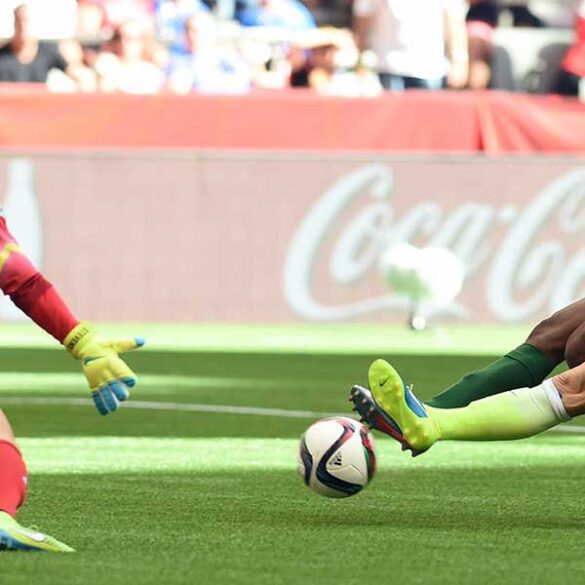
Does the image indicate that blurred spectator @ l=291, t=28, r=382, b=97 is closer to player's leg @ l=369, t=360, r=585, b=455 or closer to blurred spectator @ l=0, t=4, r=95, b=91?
blurred spectator @ l=0, t=4, r=95, b=91

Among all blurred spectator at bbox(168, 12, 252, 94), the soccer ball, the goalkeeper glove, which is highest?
the goalkeeper glove

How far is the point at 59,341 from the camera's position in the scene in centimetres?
568

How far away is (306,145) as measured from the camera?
18688mm

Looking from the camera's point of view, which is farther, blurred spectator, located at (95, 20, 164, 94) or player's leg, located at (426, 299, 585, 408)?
blurred spectator, located at (95, 20, 164, 94)

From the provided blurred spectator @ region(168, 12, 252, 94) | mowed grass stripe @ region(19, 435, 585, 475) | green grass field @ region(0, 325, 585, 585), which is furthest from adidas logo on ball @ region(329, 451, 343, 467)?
blurred spectator @ region(168, 12, 252, 94)

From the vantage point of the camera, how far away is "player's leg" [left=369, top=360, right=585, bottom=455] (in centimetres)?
655

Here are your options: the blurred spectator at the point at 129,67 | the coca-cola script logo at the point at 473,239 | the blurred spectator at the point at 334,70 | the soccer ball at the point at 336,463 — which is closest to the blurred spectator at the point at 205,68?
the blurred spectator at the point at 129,67

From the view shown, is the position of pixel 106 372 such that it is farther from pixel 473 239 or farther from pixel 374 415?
pixel 473 239

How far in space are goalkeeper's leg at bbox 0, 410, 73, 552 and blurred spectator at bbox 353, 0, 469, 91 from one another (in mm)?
14026

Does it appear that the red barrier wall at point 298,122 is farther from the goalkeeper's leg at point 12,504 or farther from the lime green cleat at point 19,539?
the lime green cleat at point 19,539

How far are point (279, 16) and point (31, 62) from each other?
123 inches

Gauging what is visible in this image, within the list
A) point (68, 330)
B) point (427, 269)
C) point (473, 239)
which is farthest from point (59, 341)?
point (473, 239)

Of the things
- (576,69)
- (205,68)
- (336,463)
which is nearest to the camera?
(336,463)

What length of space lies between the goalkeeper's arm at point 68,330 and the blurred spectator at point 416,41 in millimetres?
14016
